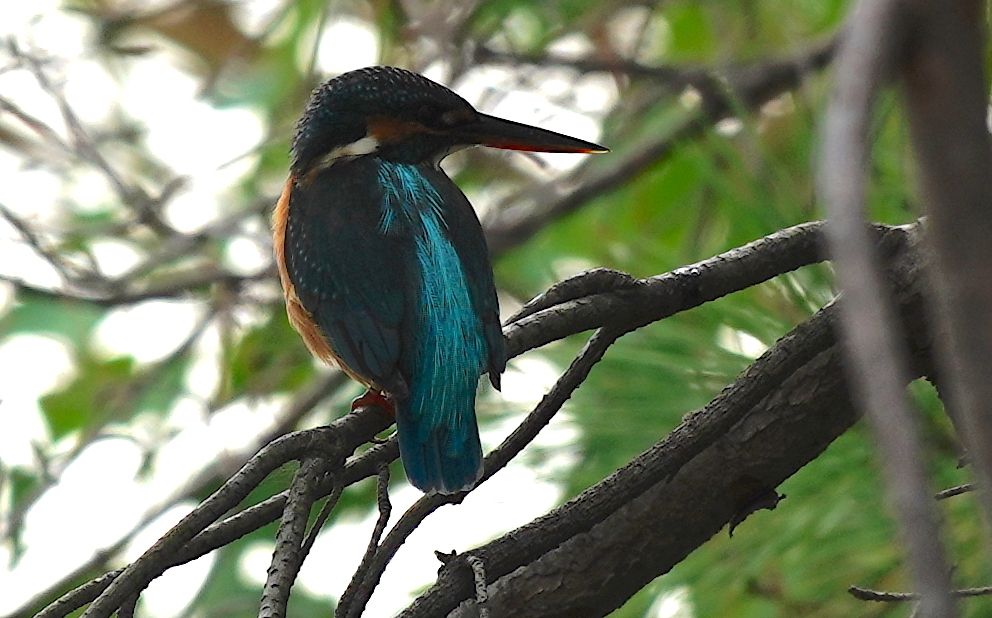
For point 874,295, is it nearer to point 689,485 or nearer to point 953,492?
point 953,492

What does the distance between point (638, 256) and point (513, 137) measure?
32 cm

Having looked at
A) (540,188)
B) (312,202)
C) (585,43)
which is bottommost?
(312,202)

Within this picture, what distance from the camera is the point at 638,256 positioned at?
2148 mm

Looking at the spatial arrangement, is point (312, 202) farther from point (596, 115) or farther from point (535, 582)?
point (596, 115)

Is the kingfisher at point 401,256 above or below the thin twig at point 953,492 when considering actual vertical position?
above

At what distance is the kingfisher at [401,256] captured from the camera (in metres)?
1.58

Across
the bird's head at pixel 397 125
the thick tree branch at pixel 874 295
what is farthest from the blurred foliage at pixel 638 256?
the thick tree branch at pixel 874 295

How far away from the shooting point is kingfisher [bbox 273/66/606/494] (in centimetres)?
158

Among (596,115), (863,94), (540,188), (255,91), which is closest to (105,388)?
(255,91)

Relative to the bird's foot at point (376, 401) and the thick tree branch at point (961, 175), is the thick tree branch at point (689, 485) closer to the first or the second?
the bird's foot at point (376, 401)

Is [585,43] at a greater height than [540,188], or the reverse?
[585,43]

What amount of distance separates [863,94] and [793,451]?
44.1 inches

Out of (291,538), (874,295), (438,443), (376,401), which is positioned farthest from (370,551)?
(874,295)

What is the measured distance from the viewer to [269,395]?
296 centimetres
